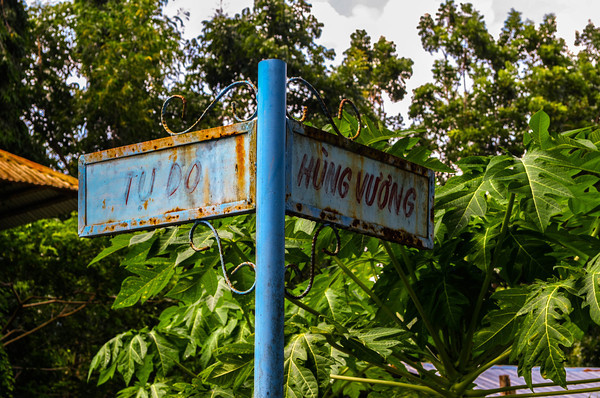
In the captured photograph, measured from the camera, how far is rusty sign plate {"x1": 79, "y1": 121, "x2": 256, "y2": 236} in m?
1.74

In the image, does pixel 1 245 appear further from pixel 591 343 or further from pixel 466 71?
pixel 466 71

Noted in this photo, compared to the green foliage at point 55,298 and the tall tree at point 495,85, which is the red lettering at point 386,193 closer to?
the green foliage at point 55,298

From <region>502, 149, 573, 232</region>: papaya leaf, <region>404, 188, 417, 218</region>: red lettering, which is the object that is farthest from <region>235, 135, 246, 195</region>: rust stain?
<region>502, 149, 573, 232</region>: papaya leaf

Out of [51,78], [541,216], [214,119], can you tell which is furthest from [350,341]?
[51,78]

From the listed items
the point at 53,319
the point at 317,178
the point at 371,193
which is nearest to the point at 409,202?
the point at 371,193

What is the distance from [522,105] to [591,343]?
5315 mm

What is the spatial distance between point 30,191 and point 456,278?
474 centimetres

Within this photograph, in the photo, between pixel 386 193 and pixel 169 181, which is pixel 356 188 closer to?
pixel 386 193

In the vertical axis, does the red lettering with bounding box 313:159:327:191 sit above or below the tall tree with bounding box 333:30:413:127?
below

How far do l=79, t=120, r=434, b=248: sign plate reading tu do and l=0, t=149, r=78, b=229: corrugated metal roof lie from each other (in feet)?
14.9

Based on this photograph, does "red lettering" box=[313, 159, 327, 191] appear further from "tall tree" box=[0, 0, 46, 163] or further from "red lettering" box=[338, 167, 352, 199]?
"tall tree" box=[0, 0, 46, 163]

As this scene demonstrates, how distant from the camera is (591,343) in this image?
1639cm

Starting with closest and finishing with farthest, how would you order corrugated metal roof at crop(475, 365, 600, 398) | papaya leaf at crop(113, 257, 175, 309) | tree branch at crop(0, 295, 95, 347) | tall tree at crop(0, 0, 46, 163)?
papaya leaf at crop(113, 257, 175, 309), corrugated metal roof at crop(475, 365, 600, 398), tree branch at crop(0, 295, 95, 347), tall tree at crop(0, 0, 46, 163)

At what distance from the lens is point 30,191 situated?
689 cm
